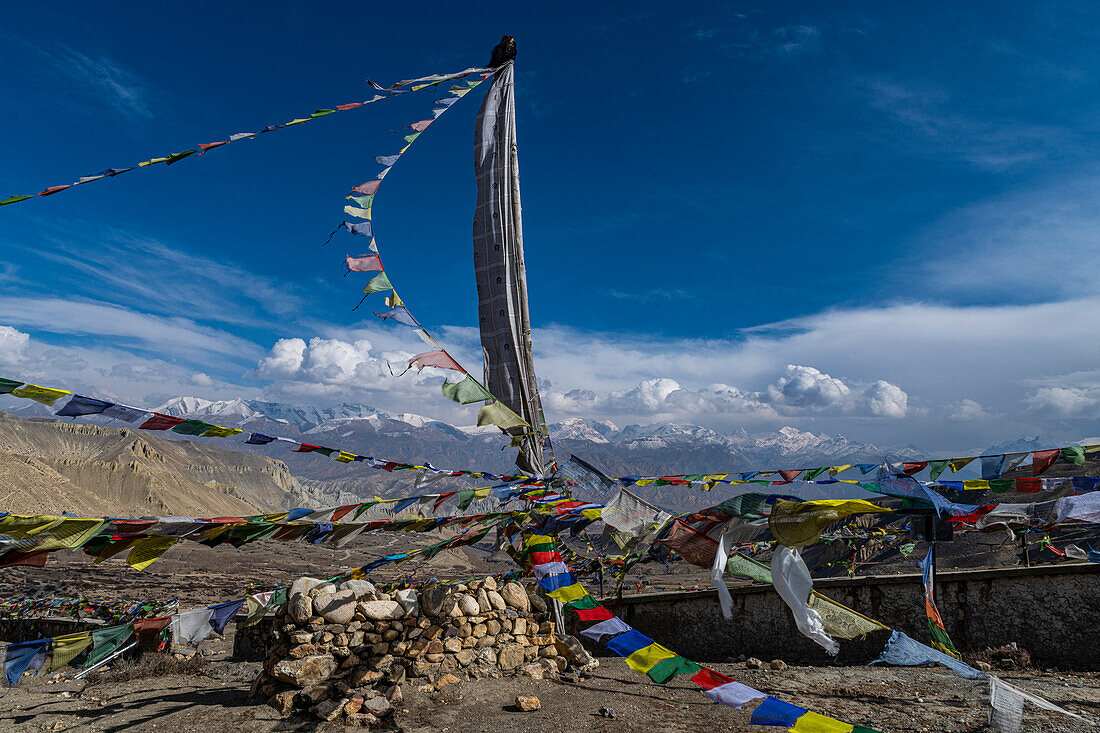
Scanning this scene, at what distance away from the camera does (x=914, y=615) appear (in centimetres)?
838

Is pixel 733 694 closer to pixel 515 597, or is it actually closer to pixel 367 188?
pixel 515 597

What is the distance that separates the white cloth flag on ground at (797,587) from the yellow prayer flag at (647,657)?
0.88 meters

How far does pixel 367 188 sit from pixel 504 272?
2.11 meters

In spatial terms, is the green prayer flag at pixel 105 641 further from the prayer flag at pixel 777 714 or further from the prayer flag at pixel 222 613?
the prayer flag at pixel 777 714

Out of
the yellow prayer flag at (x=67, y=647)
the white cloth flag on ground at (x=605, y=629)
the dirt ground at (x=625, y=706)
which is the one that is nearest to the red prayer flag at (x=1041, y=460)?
the dirt ground at (x=625, y=706)

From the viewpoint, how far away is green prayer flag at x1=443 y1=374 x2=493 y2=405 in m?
5.91

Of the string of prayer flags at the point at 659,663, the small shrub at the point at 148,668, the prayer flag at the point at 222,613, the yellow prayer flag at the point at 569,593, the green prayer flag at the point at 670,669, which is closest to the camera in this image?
the string of prayer flags at the point at 659,663

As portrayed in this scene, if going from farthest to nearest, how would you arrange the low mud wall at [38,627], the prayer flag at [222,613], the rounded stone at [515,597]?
the low mud wall at [38,627] → the rounded stone at [515,597] → the prayer flag at [222,613]

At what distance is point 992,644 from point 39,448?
186 metres

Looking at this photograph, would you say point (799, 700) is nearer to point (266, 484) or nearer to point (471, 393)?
point (471, 393)

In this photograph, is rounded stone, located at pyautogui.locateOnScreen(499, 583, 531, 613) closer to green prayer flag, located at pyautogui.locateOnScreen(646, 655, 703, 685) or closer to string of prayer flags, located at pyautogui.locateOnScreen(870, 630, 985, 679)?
string of prayer flags, located at pyautogui.locateOnScreen(870, 630, 985, 679)

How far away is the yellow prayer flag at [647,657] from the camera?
3.87 meters

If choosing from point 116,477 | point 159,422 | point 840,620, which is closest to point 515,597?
point 840,620

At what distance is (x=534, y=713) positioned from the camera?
6.51 meters
